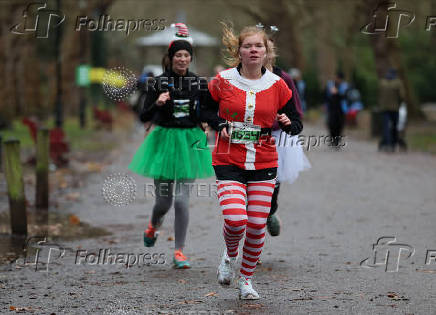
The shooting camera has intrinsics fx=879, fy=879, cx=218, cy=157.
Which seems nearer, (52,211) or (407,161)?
(52,211)

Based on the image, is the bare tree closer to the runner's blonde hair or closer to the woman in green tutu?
the woman in green tutu

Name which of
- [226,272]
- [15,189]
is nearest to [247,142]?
[226,272]

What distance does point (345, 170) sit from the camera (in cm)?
1720

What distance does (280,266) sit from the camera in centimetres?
780

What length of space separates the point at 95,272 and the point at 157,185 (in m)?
0.96

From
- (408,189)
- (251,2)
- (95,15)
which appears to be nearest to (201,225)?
(408,189)

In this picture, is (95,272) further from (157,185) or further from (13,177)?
(13,177)

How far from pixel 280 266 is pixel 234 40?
2.27 meters

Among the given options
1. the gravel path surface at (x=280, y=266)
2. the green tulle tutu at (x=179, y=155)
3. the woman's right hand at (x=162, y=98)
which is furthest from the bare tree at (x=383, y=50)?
Answer: the woman's right hand at (x=162, y=98)

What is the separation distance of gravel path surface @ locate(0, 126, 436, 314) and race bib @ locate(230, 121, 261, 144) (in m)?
1.14

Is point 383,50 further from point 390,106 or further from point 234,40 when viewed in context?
point 234,40

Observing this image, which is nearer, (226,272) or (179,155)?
(226,272)

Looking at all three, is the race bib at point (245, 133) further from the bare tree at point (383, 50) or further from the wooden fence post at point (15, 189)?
the bare tree at point (383, 50)

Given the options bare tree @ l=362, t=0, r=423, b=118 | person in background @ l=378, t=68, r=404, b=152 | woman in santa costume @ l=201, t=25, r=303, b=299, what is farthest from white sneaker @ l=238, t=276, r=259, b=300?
bare tree @ l=362, t=0, r=423, b=118
